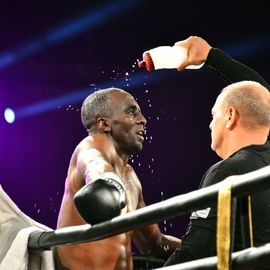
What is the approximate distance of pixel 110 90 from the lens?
2.45m

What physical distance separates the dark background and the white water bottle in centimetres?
250

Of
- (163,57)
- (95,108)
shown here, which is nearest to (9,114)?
(95,108)

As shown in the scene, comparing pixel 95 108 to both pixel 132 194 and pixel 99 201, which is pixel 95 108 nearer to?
pixel 132 194

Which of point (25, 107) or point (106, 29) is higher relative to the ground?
point (106, 29)

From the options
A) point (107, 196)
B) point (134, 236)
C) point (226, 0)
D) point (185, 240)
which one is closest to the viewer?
point (107, 196)

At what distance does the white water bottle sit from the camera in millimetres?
1982

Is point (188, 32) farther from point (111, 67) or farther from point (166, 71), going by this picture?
point (111, 67)

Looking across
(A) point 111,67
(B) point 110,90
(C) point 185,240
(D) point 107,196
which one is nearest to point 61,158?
(A) point 111,67

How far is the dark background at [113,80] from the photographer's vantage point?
4.43m

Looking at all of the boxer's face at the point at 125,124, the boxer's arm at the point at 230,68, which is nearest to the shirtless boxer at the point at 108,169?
the boxer's face at the point at 125,124

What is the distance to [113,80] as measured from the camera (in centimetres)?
468

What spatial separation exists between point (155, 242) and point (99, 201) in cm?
141

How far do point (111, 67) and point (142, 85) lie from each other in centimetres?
29

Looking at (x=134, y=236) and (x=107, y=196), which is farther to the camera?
(x=134, y=236)
